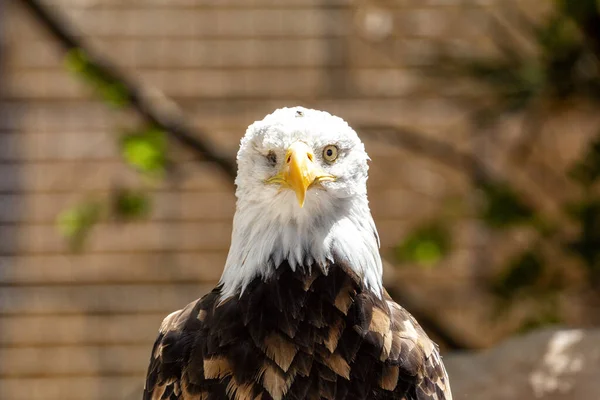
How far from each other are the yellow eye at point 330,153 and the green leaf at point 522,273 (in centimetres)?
283

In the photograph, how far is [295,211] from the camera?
260 centimetres

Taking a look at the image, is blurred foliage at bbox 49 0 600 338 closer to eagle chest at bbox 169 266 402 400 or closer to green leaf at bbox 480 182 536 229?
green leaf at bbox 480 182 536 229

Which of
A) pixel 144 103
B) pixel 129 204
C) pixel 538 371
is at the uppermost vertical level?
pixel 144 103

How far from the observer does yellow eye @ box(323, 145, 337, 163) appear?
262cm

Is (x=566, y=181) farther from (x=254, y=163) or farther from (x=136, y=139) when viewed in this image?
(x=254, y=163)

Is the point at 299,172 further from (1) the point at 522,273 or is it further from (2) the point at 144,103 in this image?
(1) the point at 522,273

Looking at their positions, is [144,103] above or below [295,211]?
above

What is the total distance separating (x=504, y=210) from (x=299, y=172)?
2893 mm

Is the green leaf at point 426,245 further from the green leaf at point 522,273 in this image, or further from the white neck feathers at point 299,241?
the white neck feathers at point 299,241

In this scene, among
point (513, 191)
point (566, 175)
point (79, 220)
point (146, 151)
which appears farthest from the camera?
point (513, 191)

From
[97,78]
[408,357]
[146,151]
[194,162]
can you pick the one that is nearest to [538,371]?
[408,357]

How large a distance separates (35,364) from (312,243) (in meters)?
4.63

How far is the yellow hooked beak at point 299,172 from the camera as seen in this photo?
243 cm

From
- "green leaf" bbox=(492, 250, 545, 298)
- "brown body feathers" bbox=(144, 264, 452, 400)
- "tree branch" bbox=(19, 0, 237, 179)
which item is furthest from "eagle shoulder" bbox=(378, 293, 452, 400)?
"tree branch" bbox=(19, 0, 237, 179)
